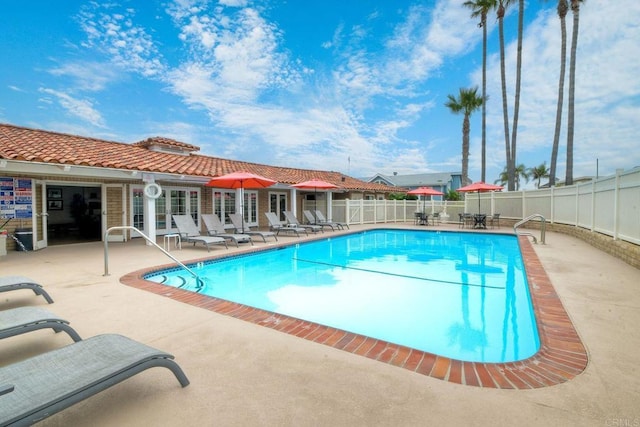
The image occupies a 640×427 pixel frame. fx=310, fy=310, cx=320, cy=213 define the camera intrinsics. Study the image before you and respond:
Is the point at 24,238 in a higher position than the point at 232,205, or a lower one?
lower

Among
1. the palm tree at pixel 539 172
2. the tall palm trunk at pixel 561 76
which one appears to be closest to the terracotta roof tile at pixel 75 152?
the tall palm trunk at pixel 561 76

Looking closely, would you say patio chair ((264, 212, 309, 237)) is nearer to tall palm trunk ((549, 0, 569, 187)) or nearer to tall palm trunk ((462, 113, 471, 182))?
tall palm trunk ((549, 0, 569, 187))

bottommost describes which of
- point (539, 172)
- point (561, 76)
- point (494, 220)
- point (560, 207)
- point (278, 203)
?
point (494, 220)

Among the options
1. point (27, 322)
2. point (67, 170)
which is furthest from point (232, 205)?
point (27, 322)

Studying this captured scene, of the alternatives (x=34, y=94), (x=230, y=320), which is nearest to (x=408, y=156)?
(x=34, y=94)

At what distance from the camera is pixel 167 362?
239 cm

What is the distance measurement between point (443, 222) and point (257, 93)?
1633 cm

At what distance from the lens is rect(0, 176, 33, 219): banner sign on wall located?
9.68 meters

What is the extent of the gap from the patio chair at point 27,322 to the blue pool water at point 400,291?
3.04m

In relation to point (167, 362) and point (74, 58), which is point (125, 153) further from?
point (167, 362)

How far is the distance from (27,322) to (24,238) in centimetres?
978

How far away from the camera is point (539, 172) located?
6544 centimetres

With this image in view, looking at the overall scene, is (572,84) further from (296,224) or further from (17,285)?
(17,285)

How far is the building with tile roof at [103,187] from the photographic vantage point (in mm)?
9227
